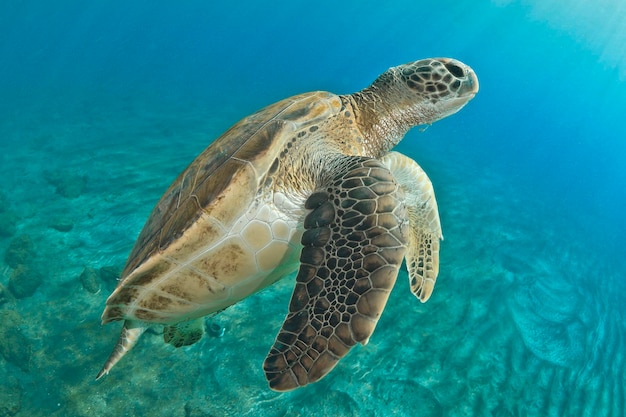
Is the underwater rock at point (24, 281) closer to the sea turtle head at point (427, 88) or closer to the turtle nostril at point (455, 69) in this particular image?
the sea turtle head at point (427, 88)

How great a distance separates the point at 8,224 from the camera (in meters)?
8.57

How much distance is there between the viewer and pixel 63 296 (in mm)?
6285

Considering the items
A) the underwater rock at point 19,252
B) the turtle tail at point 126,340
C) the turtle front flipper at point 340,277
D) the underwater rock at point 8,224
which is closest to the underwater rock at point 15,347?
the underwater rock at point 19,252

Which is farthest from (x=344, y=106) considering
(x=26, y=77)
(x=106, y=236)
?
(x=26, y=77)

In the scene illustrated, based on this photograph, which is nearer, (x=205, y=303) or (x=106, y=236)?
(x=205, y=303)

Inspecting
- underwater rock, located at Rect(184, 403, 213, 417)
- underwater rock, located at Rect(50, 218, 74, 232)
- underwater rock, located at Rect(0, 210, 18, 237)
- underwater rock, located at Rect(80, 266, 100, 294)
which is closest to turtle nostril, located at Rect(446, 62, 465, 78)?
underwater rock, located at Rect(184, 403, 213, 417)

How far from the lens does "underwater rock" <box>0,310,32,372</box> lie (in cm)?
519

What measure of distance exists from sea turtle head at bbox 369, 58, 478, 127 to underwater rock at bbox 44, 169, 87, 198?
941 centimetres

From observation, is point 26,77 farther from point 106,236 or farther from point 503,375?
point 503,375

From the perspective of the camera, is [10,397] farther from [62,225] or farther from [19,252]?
[62,225]

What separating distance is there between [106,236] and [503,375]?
298 inches

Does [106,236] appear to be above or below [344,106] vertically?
below

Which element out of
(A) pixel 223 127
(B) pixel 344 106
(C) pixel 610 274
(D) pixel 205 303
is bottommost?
(A) pixel 223 127

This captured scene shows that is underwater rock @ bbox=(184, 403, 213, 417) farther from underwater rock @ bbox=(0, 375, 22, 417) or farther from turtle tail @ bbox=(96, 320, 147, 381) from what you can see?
underwater rock @ bbox=(0, 375, 22, 417)
